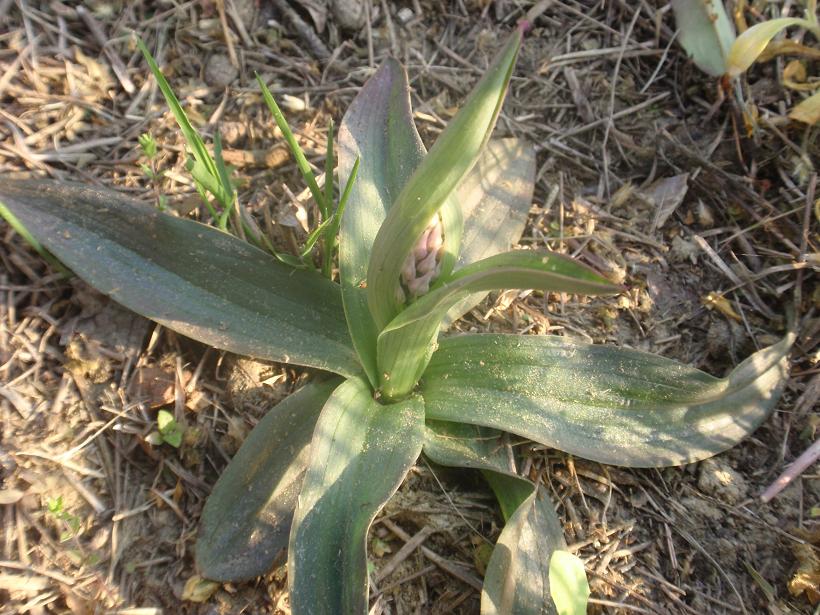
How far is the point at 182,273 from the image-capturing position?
1829 mm

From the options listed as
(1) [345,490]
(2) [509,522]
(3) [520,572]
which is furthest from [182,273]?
(3) [520,572]

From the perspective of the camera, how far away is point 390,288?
1.59m

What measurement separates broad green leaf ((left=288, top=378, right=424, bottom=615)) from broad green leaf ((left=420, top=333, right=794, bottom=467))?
19cm

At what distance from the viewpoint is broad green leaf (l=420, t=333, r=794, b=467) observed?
1.78 m

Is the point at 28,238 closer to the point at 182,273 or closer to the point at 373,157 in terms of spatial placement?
the point at 182,273

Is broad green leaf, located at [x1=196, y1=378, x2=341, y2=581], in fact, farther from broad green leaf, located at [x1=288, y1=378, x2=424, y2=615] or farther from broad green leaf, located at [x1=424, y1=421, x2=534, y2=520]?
broad green leaf, located at [x1=424, y1=421, x2=534, y2=520]

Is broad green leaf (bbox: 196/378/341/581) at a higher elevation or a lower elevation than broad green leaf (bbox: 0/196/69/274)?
lower

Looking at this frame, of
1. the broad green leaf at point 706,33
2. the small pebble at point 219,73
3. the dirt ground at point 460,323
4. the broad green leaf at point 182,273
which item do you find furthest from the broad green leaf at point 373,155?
the broad green leaf at point 706,33

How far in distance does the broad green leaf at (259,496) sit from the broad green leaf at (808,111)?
2112mm

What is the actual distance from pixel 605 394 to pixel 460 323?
54cm

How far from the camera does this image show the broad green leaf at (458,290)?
1.20m

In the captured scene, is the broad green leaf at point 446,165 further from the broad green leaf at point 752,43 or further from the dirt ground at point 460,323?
the broad green leaf at point 752,43

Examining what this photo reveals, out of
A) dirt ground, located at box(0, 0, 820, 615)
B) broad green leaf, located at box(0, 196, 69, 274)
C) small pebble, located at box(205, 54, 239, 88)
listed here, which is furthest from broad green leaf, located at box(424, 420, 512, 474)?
small pebble, located at box(205, 54, 239, 88)

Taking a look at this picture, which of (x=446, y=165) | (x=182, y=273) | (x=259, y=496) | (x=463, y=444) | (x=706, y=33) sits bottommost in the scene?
(x=259, y=496)
